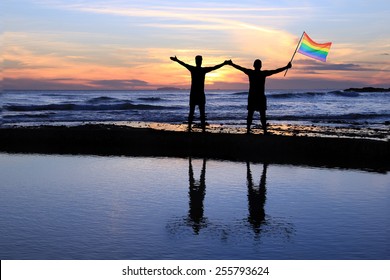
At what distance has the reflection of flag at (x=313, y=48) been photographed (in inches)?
501

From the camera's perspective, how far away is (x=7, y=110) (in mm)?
36281

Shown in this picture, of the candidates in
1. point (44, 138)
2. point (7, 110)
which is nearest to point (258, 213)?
point (44, 138)

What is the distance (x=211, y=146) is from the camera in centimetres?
1282

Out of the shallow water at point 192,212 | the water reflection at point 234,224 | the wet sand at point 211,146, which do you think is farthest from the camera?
the wet sand at point 211,146

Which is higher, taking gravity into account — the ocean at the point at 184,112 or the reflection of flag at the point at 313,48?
the reflection of flag at the point at 313,48

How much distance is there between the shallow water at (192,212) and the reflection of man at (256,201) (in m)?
0.01

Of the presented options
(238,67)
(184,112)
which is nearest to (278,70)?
(238,67)

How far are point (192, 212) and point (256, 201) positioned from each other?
3.50 feet

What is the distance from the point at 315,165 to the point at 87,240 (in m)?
6.16

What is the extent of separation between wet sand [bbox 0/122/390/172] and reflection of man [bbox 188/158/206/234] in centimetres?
253

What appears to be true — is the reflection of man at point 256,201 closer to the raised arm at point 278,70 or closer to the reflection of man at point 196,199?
the reflection of man at point 196,199

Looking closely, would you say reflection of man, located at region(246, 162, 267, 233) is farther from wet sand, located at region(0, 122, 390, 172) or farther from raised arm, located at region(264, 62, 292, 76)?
raised arm, located at region(264, 62, 292, 76)

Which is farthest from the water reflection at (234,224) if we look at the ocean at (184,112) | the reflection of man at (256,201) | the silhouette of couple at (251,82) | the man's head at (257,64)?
the ocean at (184,112)
